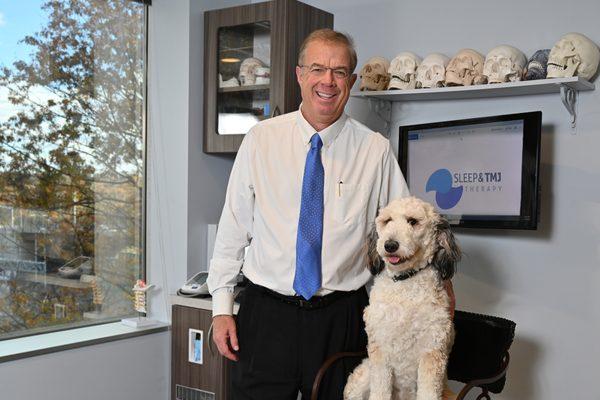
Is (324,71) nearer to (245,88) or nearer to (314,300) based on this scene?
(314,300)

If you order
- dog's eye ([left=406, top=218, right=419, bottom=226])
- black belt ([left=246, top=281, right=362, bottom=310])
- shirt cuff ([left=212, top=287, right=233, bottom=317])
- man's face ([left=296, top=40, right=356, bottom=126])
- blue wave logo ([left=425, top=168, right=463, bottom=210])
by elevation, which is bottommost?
shirt cuff ([left=212, top=287, right=233, bottom=317])

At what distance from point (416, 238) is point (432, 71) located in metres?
1.29

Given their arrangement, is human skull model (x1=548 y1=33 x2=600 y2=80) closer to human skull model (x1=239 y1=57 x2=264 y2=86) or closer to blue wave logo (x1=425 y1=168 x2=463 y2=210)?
blue wave logo (x1=425 y1=168 x2=463 y2=210)

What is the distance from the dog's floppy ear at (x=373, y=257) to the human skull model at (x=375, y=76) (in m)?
1.28

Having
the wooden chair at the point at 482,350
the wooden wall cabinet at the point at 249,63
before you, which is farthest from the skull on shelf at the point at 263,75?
the wooden chair at the point at 482,350

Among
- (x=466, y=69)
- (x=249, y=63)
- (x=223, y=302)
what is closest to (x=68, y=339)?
(x=223, y=302)

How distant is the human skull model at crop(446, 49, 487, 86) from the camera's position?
9.20 feet

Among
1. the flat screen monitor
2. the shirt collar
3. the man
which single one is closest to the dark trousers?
the man

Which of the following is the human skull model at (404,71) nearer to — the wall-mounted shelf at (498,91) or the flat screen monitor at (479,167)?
the wall-mounted shelf at (498,91)

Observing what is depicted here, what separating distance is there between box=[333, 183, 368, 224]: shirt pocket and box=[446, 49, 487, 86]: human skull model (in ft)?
3.16

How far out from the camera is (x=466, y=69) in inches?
111

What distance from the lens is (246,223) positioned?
2260 mm

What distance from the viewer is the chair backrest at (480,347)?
220 cm

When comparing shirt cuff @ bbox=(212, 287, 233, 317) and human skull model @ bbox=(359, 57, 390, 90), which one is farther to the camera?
human skull model @ bbox=(359, 57, 390, 90)
